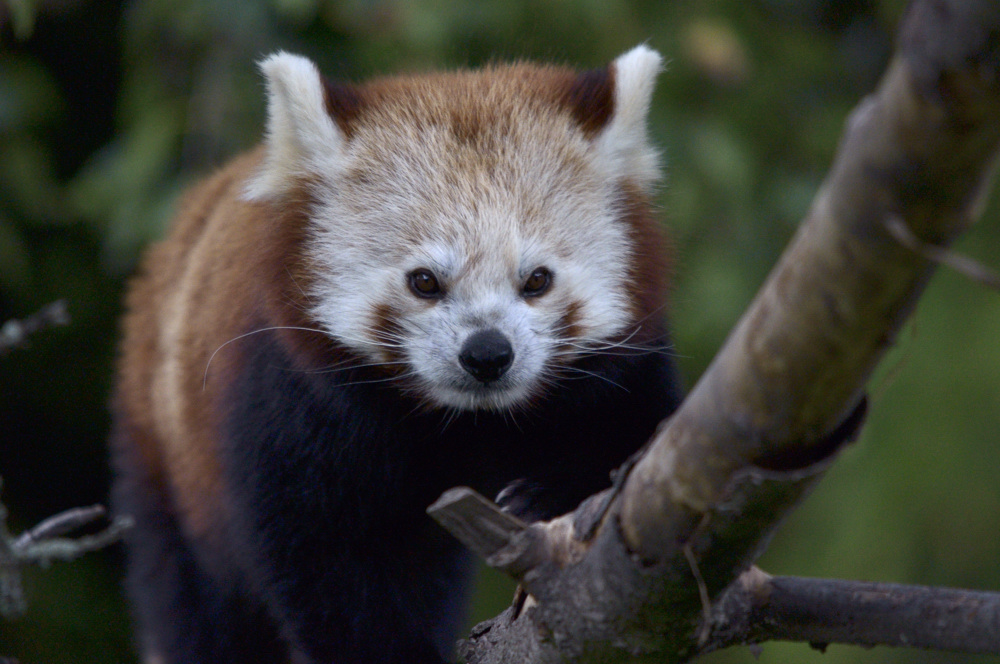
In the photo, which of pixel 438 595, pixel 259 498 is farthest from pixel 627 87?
pixel 438 595

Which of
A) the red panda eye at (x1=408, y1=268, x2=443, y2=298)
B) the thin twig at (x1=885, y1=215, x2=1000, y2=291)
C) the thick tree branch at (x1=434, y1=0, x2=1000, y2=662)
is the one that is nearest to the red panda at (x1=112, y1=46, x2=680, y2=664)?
→ the red panda eye at (x1=408, y1=268, x2=443, y2=298)

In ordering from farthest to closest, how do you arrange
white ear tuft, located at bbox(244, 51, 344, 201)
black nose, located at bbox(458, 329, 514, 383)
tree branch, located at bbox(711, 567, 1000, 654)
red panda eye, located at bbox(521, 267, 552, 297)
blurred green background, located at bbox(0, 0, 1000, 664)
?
blurred green background, located at bbox(0, 0, 1000, 664), white ear tuft, located at bbox(244, 51, 344, 201), red panda eye, located at bbox(521, 267, 552, 297), black nose, located at bbox(458, 329, 514, 383), tree branch, located at bbox(711, 567, 1000, 654)

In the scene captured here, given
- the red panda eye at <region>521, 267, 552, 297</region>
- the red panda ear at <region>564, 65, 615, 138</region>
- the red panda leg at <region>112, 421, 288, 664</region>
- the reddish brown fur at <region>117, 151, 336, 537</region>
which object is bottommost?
the red panda leg at <region>112, 421, 288, 664</region>

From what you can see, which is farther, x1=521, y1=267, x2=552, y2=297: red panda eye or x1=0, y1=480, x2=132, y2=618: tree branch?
x1=521, y1=267, x2=552, y2=297: red panda eye

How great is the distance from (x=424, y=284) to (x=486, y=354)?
0.20m

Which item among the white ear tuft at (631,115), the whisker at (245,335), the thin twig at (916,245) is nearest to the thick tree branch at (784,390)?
the thin twig at (916,245)

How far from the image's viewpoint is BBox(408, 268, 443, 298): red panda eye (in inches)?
81.4

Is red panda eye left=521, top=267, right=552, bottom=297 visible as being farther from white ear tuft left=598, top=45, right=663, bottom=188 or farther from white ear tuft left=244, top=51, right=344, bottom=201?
white ear tuft left=244, top=51, right=344, bottom=201

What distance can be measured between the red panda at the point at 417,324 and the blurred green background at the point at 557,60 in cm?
92

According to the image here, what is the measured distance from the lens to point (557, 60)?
302 cm

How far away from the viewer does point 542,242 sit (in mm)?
2090

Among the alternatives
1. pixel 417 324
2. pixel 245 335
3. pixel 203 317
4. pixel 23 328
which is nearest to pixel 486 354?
pixel 417 324

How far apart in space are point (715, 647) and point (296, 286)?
102 cm

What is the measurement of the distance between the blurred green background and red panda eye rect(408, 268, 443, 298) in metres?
1.21
